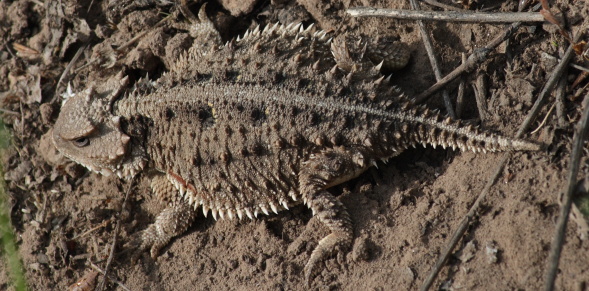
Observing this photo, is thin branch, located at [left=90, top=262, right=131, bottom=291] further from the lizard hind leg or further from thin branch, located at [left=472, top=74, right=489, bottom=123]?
thin branch, located at [left=472, top=74, right=489, bottom=123]

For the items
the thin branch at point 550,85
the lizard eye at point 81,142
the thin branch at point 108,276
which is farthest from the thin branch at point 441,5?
the thin branch at point 108,276

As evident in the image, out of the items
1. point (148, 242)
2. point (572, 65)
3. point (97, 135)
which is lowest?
point (148, 242)

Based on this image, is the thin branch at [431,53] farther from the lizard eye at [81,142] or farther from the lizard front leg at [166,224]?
the lizard eye at [81,142]

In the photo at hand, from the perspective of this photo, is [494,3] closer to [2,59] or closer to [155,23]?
[155,23]

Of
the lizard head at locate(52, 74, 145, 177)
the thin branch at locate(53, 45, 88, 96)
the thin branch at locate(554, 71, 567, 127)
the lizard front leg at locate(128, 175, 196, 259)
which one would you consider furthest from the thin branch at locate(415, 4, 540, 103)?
the thin branch at locate(53, 45, 88, 96)

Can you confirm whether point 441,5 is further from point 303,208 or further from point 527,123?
point 303,208

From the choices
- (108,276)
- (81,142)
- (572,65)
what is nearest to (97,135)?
(81,142)
